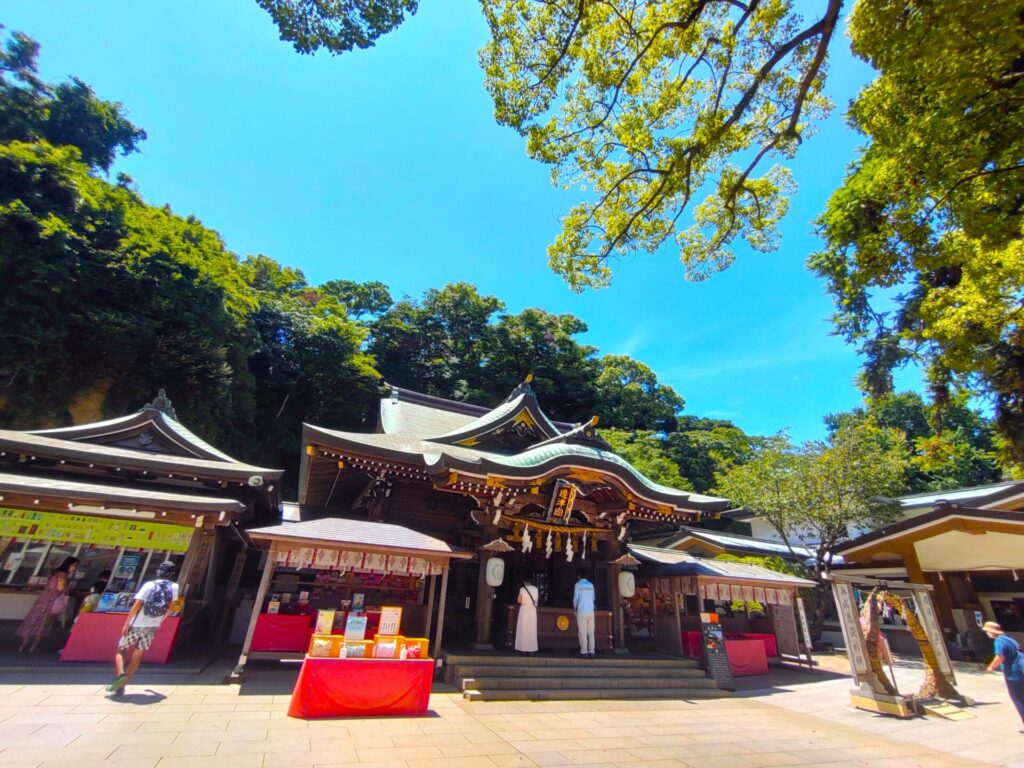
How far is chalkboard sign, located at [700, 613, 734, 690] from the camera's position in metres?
9.39

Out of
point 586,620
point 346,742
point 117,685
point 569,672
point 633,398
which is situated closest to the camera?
point 346,742

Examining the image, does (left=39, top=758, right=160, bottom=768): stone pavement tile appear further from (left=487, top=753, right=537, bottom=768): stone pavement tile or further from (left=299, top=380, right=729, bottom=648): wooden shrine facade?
(left=299, top=380, right=729, bottom=648): wooden shrine facade

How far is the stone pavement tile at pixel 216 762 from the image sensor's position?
3.81 metres

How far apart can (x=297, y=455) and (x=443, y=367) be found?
12771 millimetres

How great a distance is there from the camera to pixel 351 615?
617 centimetres

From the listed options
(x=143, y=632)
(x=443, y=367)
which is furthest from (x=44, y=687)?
(x=443, y=367)

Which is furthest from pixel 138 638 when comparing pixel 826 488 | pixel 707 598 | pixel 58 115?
pixel 58 115

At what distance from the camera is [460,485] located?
9.16 m

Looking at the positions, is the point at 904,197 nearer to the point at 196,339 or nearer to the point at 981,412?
the point at 981,412

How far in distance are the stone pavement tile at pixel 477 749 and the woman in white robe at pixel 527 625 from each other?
4.03m

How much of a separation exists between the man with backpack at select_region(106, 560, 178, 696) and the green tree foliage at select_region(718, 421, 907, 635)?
63.2ft

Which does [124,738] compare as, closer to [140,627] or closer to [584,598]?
[140,627]

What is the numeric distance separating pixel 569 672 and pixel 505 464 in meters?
4.08

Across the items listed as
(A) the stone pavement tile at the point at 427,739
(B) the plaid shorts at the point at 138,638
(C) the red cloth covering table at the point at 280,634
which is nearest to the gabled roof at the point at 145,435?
(C) the red cloth covering table at the point at 280,634
